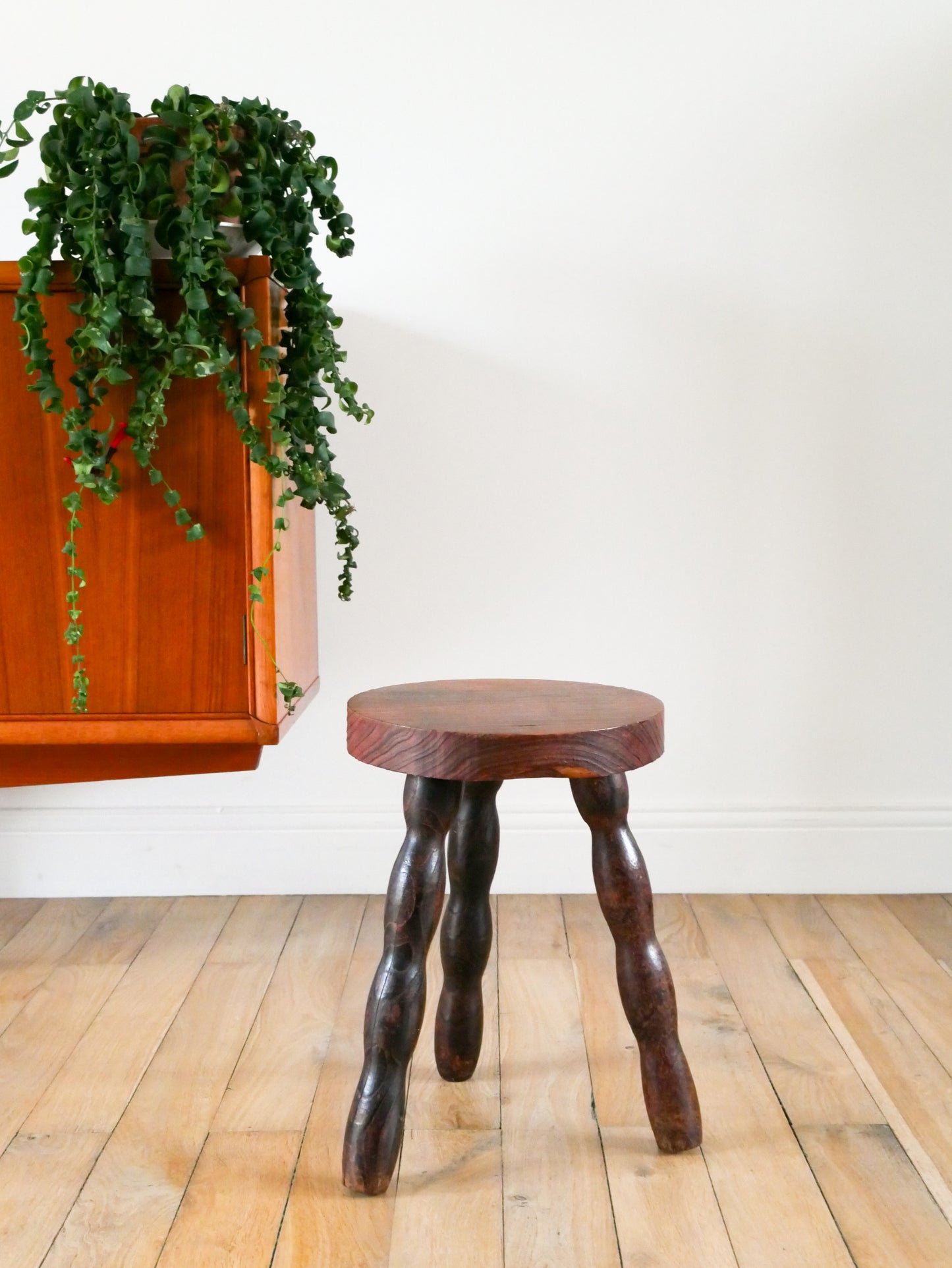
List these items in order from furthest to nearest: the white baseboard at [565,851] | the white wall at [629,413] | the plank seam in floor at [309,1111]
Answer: the white baseboard at [565,851]
the white wall at [629,413]
the plank seam in floor at [309,1111]

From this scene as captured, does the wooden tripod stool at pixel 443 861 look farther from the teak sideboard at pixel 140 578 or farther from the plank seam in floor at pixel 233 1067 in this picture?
the teak sideboard at pixel 140 578

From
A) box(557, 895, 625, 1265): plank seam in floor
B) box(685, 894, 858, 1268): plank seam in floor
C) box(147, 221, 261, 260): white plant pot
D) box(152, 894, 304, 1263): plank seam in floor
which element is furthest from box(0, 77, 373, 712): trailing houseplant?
box(685, 894, 858, 1268): plank seam in floor

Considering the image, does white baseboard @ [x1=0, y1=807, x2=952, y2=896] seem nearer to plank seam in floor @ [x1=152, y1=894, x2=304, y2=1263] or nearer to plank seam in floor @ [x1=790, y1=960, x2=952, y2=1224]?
plank seam in floor @ [x1=152, y1=894, x2=304, y2=1263]

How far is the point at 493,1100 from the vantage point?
1.41 m

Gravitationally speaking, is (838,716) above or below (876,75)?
below

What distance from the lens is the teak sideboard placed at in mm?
1540

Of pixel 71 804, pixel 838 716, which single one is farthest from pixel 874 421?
pixel 71 804

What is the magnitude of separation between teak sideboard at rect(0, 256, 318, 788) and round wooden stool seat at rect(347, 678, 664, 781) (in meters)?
0.35

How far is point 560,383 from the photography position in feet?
6.90

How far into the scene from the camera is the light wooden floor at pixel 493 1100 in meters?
1.14

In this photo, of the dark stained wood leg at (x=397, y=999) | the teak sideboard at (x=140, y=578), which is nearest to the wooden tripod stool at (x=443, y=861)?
the dark stained wood leg at (x=397, y=999)

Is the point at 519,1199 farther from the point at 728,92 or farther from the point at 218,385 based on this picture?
the point at 728,92

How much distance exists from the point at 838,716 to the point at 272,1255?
1.46 meters

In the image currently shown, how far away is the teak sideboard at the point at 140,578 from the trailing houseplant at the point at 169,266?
A: 0.09 feet
